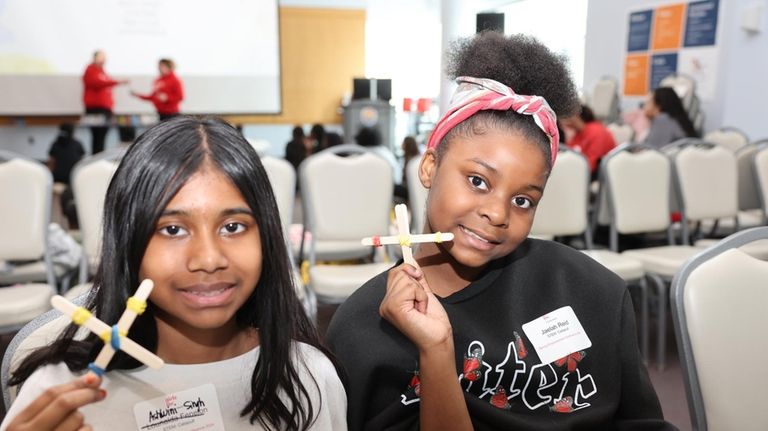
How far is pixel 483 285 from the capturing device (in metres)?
1.06

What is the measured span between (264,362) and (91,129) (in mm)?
8384

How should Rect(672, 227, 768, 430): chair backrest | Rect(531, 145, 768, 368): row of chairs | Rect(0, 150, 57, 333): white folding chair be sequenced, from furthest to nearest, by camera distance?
Rect(531, 145, 768, 368): row of chairs
Rect(0, 150, 57, 333): white folding chair
Rect(672, 227, 768, 430): chair backrest

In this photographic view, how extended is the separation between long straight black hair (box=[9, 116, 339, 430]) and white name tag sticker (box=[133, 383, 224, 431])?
0.05 meters

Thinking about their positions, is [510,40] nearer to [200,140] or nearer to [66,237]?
[200,140]

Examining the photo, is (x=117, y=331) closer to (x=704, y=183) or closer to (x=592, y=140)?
(x=704, y=183)

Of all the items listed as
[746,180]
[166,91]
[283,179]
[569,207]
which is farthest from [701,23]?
[166,91]

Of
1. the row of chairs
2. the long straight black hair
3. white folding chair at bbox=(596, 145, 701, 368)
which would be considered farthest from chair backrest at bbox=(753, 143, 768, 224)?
the long straight black hair

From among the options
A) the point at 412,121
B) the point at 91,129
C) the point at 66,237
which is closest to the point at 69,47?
the point at 91,129

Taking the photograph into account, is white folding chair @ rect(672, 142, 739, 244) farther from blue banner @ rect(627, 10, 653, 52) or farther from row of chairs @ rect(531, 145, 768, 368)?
blue banner @ rect(627, 10, 653, 52)

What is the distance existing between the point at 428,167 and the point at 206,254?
0.43 meters

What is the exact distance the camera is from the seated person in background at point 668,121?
5117 mm

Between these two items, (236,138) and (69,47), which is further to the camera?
(69,47)

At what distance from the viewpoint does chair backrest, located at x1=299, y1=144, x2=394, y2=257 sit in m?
2.85

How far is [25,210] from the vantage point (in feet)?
8.13
